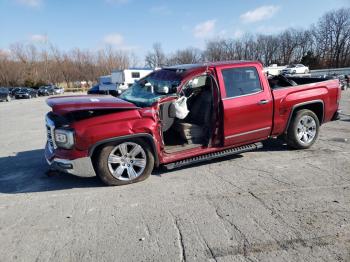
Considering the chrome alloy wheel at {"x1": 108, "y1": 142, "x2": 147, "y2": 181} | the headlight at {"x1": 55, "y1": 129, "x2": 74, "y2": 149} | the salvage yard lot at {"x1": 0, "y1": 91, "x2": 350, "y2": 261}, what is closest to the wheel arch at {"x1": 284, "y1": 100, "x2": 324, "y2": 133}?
the salvage yard lot at {"x1": 0, "y1": 91, "x2": 350, "y2": 261}

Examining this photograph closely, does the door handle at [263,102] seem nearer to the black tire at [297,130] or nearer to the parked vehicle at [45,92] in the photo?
the black tire at [297,130]

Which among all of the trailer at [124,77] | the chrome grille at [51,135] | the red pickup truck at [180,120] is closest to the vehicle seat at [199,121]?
the red pickup truck at [180,120]

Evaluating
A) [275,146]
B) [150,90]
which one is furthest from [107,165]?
[275,146]

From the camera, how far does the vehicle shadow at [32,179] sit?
4.85 metres

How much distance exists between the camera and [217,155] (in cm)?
544

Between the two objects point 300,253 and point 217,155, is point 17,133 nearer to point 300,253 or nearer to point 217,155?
point 217,155

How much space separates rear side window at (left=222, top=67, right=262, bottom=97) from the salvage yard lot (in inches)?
50.7

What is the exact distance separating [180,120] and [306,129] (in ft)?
9.04

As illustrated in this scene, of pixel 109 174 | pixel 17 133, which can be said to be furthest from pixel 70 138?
pixel 17 133

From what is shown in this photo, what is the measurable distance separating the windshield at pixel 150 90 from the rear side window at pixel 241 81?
0.90m

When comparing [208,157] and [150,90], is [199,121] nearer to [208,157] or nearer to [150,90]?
[208,157]

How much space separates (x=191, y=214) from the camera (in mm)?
3758

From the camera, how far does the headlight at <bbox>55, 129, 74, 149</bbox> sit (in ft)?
14.4

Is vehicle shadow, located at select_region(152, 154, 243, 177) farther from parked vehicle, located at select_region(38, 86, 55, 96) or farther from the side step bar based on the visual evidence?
parked vehicle, located at select_region(38, 86, 55, 96)
